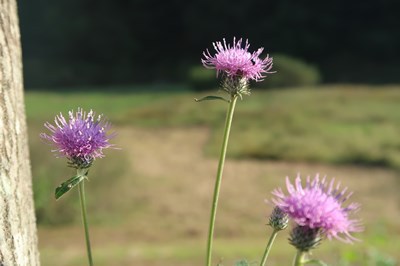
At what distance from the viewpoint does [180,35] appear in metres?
30.4

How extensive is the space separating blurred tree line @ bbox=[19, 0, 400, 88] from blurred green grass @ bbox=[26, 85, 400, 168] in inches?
204

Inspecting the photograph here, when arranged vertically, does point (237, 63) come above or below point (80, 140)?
above

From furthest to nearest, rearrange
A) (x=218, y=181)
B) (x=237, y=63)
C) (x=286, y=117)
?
(x=286, y=117) < (x=237, y=63) < (x=218, y=181)

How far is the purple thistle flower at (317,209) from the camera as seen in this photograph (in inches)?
45.4

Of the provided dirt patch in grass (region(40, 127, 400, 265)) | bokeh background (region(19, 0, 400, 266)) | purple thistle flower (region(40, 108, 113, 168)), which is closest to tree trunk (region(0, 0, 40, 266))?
purple thistle flower (region(40, 108, 113, 168))

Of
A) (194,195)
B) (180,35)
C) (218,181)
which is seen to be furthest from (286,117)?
(218,181)

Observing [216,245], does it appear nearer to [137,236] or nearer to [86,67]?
[137,236]

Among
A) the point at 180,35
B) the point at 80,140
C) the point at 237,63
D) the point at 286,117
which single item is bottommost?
the point at 80,140

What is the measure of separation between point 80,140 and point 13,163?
0.29m

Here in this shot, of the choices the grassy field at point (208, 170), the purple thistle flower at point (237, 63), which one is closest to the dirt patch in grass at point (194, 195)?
the grassy field at point (208, 170)

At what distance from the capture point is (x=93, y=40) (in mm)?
29156

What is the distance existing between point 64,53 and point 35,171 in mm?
20435

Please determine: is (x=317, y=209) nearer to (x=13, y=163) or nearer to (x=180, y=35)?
(x=13, y=163)

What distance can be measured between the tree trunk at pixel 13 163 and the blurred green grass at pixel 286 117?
9.62 meters
